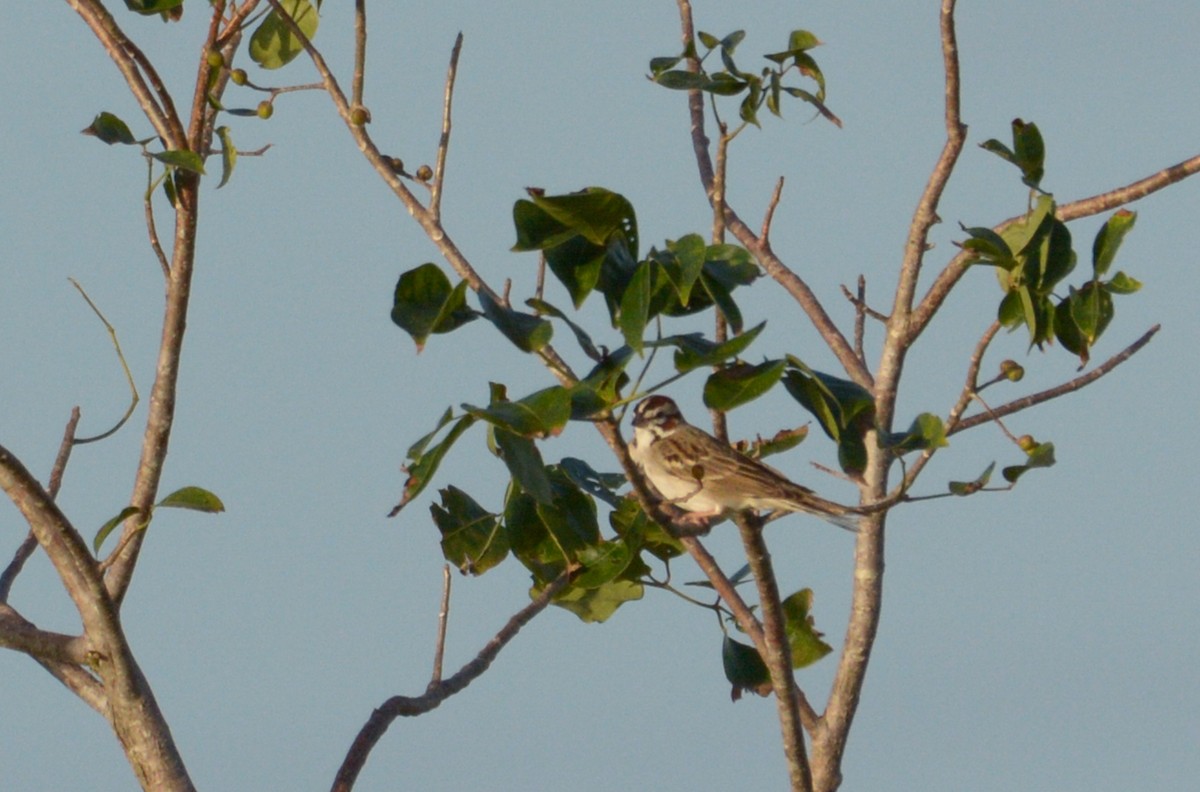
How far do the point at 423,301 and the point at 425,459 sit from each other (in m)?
0.29

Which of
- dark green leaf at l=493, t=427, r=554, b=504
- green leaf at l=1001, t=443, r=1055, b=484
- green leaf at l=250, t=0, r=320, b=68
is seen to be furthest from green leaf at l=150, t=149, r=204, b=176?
green leaf at l=1001, t=443, r=1055, b=484

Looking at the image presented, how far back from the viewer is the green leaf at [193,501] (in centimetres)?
335

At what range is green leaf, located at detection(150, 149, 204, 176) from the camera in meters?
3.62

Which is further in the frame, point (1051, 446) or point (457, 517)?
point (457, 517)

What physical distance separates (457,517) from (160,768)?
106cm

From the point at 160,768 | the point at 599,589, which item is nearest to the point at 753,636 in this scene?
the point at 599,589

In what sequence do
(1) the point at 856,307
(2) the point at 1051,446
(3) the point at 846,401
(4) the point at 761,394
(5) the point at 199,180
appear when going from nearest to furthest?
(4) the point at 761,394, (3) the point at 846,401, (2) the point at 1051,446, (5) the point at 199,180, (1) the point at 856,307

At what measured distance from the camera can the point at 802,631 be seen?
186 inches

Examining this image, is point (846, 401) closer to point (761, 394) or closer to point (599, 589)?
point (761, 394)

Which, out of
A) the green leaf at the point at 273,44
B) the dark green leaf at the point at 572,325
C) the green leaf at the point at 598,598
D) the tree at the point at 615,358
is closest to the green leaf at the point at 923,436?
the tree at the point at 615,358

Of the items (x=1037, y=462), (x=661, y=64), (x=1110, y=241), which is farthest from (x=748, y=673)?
(x=661, y=64)

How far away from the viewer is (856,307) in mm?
4660

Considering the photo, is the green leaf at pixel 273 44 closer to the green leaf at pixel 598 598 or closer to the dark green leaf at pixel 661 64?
the dark green leaf at pixel 661 64

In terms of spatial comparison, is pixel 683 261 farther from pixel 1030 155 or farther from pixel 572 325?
pixel 1030 155
